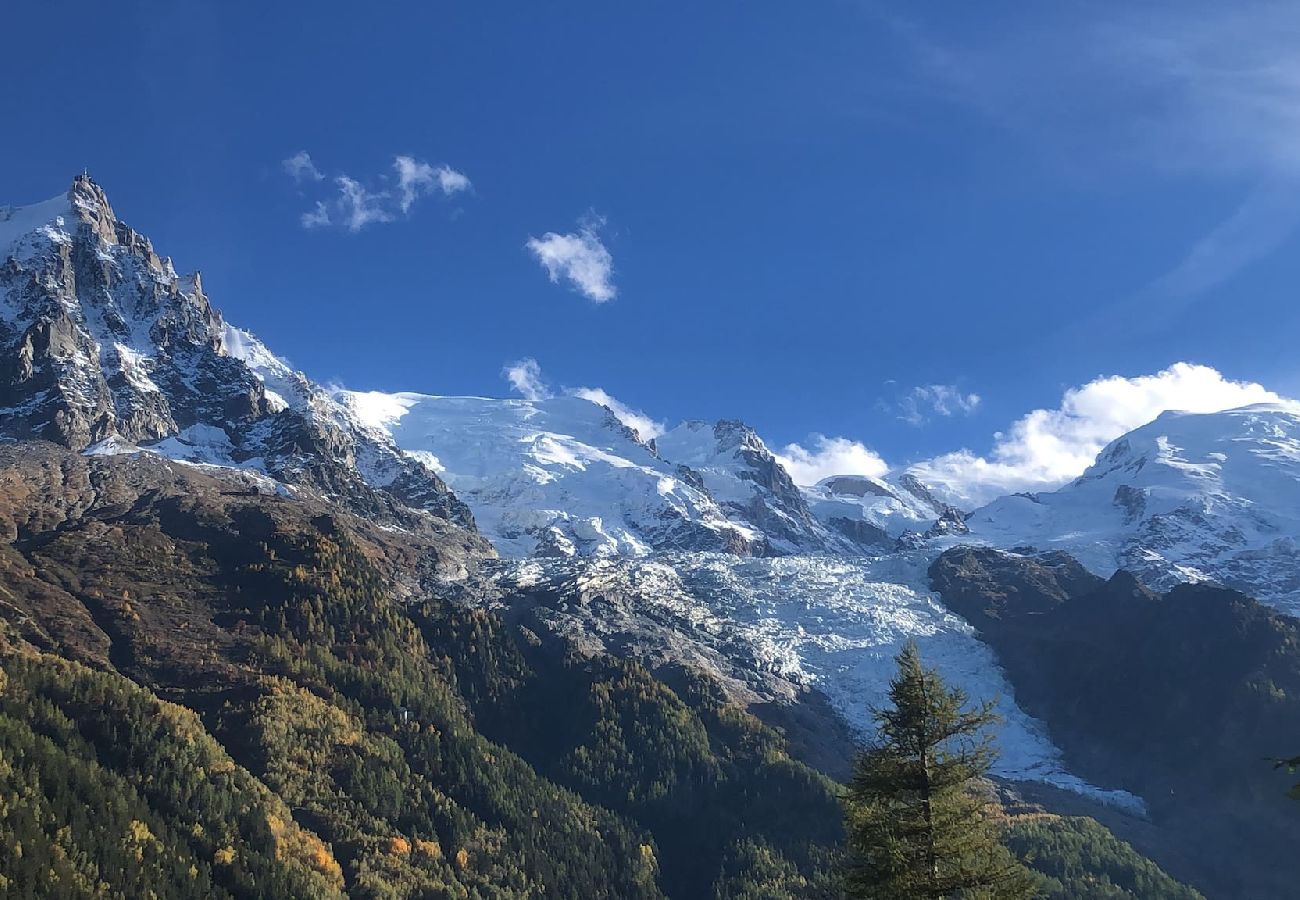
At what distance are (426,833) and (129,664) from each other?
7284cm

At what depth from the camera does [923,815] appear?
1328 inches

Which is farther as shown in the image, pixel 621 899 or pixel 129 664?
pixel 129 664

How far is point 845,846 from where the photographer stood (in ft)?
116

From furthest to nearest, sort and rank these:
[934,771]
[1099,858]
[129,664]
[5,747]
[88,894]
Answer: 1. [129,664]
2. [1099,858]
3. [5,747]
4. [88,894]
5. [934,771]

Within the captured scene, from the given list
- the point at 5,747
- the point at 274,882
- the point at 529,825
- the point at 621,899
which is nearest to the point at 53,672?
the point at 5,747

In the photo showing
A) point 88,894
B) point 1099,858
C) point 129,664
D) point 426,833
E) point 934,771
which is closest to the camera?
point 934,771

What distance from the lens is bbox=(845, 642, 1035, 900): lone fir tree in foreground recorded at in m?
32.9

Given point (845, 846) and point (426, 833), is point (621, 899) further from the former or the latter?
point (845, 846)

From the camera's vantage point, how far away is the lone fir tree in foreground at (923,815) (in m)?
32.9

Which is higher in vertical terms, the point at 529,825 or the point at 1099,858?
the point at 529,825

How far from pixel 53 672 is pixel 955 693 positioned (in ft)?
565

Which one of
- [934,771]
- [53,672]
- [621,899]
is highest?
[53,672]

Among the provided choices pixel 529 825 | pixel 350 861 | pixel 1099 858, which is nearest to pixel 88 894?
pixel 350 861

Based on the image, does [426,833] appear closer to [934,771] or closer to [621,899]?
[621,899]
